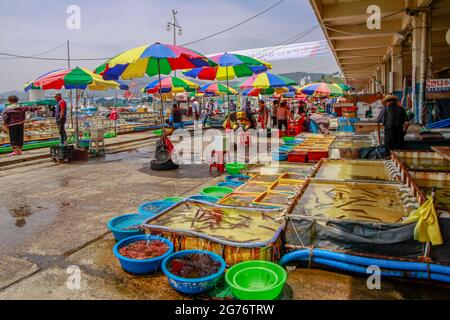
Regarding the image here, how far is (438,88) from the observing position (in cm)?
1108

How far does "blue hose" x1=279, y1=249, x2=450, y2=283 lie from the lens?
336cm

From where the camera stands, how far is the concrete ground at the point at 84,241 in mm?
3385

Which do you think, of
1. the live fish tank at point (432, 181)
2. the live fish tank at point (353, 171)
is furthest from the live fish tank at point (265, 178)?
the live fish tank at point (432, 181)

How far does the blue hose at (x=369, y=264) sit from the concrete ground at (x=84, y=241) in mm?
123

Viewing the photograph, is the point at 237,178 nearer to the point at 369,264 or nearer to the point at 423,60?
the point at 369,264

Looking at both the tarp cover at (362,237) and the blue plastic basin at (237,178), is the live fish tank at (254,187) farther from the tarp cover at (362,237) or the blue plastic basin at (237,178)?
the tarp cover at (362,237)

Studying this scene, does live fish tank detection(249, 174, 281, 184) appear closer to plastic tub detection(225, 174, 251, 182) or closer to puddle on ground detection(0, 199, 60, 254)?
plastic tub detection(225, 174, 251, 182)

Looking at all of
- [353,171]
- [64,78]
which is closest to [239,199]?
[353,171]

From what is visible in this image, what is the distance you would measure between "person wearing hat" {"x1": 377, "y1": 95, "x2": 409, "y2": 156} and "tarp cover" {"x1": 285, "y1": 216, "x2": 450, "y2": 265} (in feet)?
15.4

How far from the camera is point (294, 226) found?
3.95m

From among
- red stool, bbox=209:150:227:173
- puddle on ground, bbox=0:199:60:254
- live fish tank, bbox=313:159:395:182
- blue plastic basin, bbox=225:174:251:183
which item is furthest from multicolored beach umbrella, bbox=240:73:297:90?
puddle on ground, bbox=0:199:60:254

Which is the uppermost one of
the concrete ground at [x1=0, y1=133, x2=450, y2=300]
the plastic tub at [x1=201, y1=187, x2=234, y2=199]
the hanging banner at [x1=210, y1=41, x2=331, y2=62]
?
the hanging banner at [x1=210, y1=41, x2=331, y2=62]
